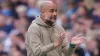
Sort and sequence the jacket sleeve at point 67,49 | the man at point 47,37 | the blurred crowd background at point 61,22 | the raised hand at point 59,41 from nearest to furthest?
the raised hand at point 59,41, the man at point 47,37, the jacket sleeve at point 67,49, the blurred crowd background at point 61,22

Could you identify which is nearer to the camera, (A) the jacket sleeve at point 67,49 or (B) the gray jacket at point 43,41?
(B) the gray jacket at point 43,41

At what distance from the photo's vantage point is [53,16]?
6.22 m

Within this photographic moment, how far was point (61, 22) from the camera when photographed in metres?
11.5

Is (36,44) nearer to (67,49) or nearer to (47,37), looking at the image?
(47,37)

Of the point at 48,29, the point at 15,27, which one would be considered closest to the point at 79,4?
the point at 15,27

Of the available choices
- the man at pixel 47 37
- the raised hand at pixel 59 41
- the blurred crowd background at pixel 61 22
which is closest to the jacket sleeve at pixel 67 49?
the man at pixel 47 37

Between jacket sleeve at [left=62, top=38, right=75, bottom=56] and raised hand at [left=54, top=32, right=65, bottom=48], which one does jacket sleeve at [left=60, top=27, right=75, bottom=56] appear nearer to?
jacket sleeve at [left=62, top=38, right=75, bottom=56]

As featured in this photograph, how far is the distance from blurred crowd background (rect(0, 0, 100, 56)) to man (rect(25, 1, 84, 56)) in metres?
3.64

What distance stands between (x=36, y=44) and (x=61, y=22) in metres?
5.37

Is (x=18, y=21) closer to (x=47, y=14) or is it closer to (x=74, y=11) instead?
(x=74, y=11)

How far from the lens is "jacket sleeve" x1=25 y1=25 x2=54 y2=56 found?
20.0 feet

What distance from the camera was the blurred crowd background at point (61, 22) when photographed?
34.0 feet

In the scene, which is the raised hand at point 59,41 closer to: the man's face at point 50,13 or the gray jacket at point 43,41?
the gray jacket at point 43,41

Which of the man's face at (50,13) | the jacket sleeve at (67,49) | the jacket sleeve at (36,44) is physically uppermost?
the man's face at (50,13)
